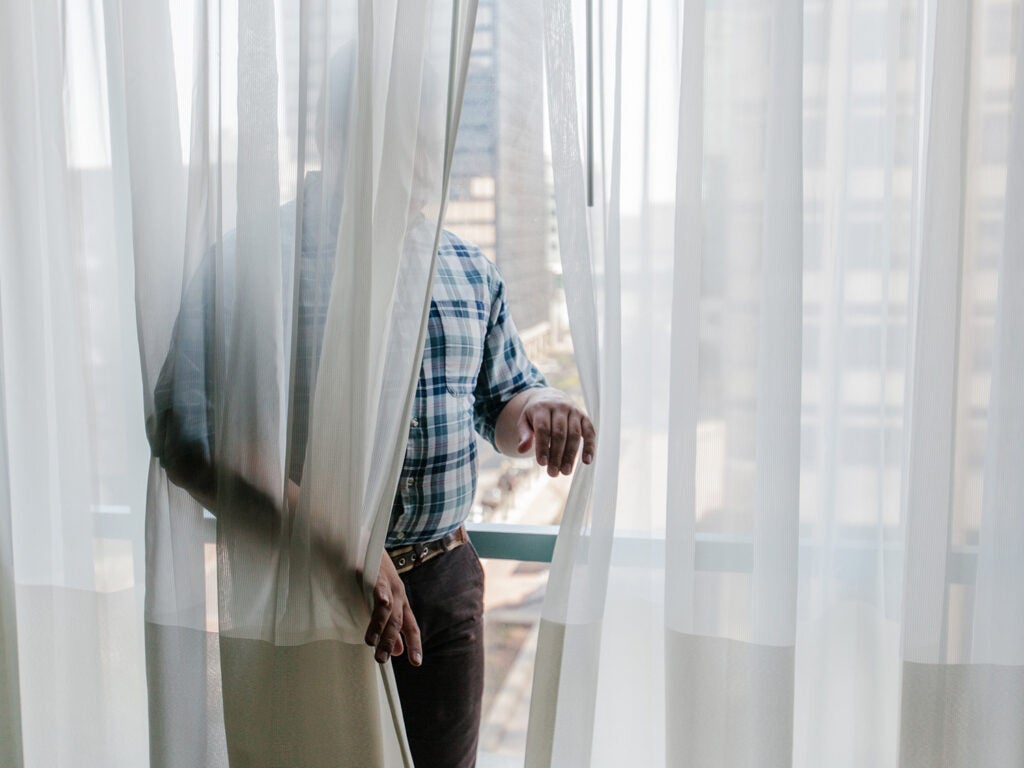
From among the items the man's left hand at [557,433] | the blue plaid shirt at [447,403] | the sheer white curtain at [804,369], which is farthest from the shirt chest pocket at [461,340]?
the sheer white curtain at [804,369]

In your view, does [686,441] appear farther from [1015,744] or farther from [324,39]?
[324,39]

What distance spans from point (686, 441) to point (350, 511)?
0.43 meters

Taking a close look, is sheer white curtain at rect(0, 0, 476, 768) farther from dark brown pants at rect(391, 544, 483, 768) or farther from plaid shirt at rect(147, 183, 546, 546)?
dark brown pants at rect(391, 544, 483, 768)

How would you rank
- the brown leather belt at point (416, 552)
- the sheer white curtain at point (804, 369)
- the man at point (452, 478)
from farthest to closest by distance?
the brown leather belt at point (416, 552) < the man at point (452, 478) < the sheer white curtain at point (804, 369)

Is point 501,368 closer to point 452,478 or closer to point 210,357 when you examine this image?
point 452,478

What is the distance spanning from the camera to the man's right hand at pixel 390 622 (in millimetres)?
1137

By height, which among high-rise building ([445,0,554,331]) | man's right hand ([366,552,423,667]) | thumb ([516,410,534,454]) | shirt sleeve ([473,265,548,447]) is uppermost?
high-rise building ([445,0,554,331])

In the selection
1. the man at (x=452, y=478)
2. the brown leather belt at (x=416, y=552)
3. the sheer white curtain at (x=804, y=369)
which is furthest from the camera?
the brown leather belt at (x=416, y=552)

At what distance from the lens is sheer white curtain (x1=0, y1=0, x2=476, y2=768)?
1.11 meters

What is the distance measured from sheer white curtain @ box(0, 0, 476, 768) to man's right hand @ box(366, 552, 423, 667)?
3 centimetres

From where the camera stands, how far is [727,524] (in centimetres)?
113

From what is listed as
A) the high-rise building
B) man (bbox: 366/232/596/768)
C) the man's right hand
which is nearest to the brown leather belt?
man (bbox: 366/232/596/768)

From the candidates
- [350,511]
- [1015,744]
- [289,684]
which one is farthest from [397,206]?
[1015,744]

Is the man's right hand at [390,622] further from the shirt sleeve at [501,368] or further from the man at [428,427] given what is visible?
the shirt sleeve at [501,368]
